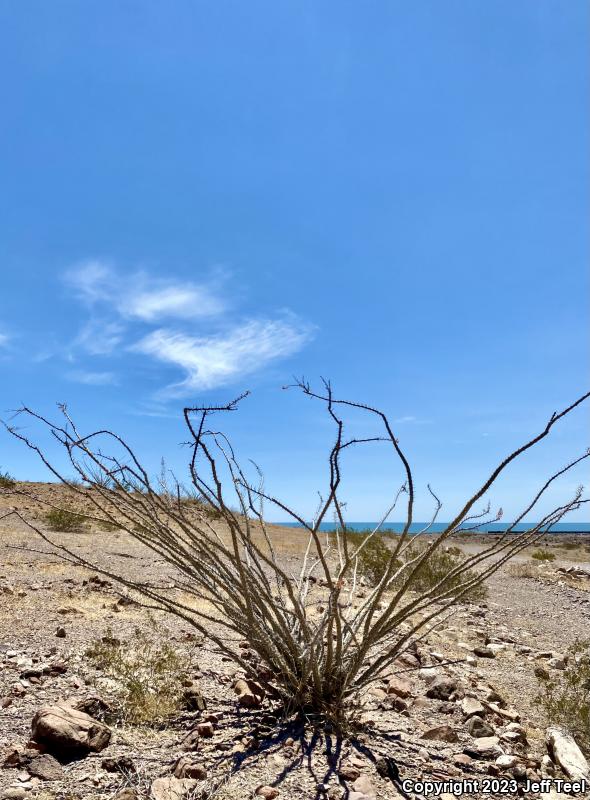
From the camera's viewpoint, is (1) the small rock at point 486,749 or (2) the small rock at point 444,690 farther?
(2) the small rock at point 444,690

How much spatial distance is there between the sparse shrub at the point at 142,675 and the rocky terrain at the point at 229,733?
0.12 feet

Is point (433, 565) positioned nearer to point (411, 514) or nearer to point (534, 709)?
point (534, 709)

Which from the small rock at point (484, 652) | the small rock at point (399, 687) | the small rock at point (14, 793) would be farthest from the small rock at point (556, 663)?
the small rock at point (14, 793)

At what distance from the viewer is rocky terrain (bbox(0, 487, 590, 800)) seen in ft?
8.03

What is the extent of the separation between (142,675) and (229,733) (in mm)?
824

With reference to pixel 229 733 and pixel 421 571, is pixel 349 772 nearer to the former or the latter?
pixel 229 733

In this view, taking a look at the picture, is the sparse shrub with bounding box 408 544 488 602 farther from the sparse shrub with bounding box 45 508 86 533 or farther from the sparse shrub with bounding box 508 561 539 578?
the sparse shrub with bounding box 45 508 86 533

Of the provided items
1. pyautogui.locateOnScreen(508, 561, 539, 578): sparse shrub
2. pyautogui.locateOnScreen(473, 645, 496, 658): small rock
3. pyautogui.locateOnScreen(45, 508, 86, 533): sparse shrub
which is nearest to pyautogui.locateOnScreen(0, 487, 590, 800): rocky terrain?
pyautogui.locateOnScreen(473, 645, 496, 658): small rock

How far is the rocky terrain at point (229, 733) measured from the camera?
2.45 metres

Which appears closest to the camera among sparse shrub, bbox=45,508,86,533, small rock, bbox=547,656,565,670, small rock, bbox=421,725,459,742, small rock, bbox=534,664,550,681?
small rock, bbox=421,725,459,742

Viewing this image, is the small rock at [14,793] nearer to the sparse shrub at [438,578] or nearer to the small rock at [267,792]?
the small rock at [267,792]

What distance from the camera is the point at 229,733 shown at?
294 centimetres

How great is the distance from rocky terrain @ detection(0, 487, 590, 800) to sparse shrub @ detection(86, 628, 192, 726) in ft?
0.12

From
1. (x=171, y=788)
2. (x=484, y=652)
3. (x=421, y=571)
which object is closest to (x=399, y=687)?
(x=171, y=788)
